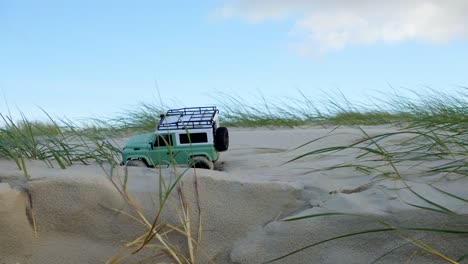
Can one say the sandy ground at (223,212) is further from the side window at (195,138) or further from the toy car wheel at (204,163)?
the side window at (195,138)

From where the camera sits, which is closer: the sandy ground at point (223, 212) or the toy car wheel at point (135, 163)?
the sandy ground at point (223, 212)

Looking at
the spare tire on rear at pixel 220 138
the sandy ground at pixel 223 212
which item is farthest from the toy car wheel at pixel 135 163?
the sandy ground at pixel 223 212

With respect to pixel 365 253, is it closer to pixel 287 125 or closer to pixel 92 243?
pixel 92 243

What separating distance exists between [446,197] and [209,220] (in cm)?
75

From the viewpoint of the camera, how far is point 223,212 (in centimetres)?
168

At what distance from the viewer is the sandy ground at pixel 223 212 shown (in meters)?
1.49

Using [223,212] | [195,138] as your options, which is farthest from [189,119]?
[223,212]

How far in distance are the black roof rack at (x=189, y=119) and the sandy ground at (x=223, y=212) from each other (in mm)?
706

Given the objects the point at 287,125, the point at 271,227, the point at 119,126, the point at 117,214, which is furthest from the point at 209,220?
the point at 119,126

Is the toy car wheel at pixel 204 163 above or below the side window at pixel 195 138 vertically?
below

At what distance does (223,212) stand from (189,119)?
3.56 feet

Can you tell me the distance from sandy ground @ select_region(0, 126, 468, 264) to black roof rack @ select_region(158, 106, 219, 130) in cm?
71

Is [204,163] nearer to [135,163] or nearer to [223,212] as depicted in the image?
[135,163]

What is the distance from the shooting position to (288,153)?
2729 millimetres
